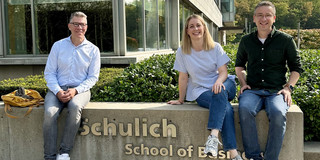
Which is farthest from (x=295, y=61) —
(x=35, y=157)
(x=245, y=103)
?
(x=35, y=157)

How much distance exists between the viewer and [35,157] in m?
4.28

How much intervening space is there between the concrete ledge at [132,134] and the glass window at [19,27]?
516 centimetres

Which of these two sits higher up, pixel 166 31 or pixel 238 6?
pixel 238 6

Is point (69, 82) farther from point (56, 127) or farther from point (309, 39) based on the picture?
point (309, 39)

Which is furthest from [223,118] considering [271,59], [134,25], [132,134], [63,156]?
[134,25]

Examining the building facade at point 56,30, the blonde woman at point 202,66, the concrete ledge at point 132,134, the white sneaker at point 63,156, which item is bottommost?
the white sneaker at point 63,156

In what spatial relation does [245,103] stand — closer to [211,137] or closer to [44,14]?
[211,137]

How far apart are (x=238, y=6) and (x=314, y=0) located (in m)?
31.0

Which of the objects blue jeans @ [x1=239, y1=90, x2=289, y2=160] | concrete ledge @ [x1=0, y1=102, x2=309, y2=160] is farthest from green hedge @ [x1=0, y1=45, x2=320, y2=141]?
blue jeans @ [x1=239, y1=90, x2=289, y2=160]

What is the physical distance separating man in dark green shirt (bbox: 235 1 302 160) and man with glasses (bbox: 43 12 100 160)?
1862mm

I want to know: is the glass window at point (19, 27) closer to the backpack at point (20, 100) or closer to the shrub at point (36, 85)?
the shrub at point (36, 85)

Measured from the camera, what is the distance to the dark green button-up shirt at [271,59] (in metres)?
3.82

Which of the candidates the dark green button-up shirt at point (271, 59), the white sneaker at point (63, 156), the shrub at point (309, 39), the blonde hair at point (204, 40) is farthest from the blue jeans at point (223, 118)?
the shrub at point (309, 39)

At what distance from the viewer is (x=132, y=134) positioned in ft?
13.3
